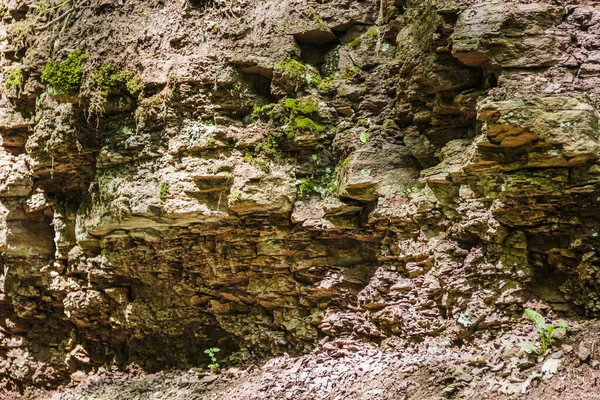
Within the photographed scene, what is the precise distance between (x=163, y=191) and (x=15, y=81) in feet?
10.3

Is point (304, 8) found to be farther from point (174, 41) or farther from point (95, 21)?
point (95, 21)

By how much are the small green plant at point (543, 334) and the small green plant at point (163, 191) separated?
3.64m

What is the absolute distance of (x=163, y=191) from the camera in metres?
5.34

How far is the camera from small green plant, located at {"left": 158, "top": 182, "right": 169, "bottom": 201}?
532 cm

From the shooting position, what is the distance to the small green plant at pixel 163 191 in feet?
17.5

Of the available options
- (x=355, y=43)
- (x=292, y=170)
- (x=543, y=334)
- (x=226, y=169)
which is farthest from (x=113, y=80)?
(x=543, y=334)

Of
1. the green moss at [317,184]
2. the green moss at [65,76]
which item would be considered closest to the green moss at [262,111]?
the green moss at [317,184]

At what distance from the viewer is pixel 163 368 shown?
259 inches

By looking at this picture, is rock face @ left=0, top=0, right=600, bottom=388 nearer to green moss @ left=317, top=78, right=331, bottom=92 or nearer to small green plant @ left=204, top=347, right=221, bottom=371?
green moss @ left=317, top=78, right=331, bottom=92

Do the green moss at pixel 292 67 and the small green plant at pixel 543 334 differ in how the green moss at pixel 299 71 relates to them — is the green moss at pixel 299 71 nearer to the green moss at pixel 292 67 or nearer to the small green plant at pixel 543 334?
the green moss at pixel 292 67

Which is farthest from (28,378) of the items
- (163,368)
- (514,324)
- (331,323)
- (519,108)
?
(519,108)

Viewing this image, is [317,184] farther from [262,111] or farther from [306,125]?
[262,111]

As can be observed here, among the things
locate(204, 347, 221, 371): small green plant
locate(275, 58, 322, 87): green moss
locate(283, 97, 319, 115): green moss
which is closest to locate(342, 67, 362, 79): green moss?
locate(275, 58, 322, 87): green moss

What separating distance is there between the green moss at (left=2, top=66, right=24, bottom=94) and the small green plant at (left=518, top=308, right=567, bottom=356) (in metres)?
6.68
